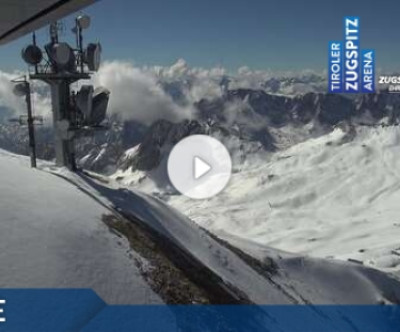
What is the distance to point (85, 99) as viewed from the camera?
35969mm

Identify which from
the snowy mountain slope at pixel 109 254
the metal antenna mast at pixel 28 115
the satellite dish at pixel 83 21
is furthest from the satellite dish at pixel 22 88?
the satellite dish at pixel 83 21

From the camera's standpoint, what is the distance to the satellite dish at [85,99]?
1412 inches

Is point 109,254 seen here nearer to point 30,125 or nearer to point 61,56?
point 30,125

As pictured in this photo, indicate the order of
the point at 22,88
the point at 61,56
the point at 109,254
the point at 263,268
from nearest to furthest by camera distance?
the point at 109,254 < the point at 22,88 < the point at 61,56 < the point at 263,268

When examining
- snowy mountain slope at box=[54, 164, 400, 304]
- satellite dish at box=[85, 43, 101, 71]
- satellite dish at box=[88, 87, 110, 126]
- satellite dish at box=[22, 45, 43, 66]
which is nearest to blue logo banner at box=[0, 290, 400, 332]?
snowy mountain slope at box=[54, 164, 400, 304]

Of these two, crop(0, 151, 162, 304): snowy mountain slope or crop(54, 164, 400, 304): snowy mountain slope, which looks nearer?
crop(0, 151, 162, 304): snowy mountain slope

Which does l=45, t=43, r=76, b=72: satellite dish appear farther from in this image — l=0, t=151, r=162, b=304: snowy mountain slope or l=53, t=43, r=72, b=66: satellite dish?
l=0, t=151, r=162, b=304: snowy mountain slope

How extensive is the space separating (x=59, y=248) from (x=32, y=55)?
20.4 metres

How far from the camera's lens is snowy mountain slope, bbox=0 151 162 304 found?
703 inches

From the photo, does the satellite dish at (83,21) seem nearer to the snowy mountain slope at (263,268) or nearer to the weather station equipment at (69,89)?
the weather station equipment at (69,89)

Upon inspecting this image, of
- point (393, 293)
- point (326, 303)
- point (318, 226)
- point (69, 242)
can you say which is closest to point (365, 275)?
point (393, 293)

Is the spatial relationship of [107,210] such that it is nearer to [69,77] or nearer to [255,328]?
Answer: [255,328]

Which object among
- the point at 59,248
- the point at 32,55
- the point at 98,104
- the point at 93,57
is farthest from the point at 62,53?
the point at 59,248

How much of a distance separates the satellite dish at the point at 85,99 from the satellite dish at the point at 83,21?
513cm
